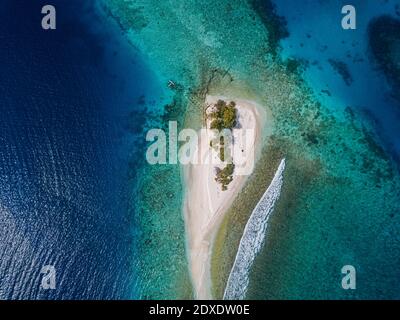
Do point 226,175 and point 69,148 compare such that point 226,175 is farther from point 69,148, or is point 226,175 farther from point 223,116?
point 69,148

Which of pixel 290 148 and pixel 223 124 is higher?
pixel 223 124

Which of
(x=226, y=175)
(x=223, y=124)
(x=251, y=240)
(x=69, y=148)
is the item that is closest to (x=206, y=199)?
(x=226, y=175)

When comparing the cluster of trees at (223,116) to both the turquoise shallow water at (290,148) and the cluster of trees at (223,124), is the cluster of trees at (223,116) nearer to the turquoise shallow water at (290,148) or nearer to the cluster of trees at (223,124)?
the cluster of trees at (223,124)

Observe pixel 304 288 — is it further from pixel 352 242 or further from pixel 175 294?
pixel 175 294

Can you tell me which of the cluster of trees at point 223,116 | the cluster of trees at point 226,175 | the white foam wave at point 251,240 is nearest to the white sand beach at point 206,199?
the cluster of trees at point 226,175

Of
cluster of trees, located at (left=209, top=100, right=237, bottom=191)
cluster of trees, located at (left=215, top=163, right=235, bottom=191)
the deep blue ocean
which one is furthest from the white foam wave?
the deep blue ocean

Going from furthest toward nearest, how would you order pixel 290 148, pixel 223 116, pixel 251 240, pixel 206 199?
pixel 206 199
pixel 290 148
pixel 223 116
pixel 251 240

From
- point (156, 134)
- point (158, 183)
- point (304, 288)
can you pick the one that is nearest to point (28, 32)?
point (156, 134)

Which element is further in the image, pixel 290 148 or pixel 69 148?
pixel 69 148

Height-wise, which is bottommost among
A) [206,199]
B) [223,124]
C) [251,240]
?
[251,240]
